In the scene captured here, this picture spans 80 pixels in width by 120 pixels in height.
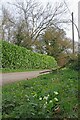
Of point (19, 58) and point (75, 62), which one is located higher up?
point (19, 58)

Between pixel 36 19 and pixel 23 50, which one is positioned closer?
pixel 23 50

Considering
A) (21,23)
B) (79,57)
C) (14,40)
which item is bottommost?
(79,57)

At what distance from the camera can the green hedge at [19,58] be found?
17734 mm

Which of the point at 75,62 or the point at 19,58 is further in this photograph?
the point at 19,58

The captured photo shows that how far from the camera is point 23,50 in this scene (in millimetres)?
21250

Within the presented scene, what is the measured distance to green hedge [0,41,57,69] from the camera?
17.7m

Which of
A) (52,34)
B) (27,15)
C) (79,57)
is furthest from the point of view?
(52,34)

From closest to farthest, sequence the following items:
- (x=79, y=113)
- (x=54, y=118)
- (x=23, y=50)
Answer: (x=54, y=118), (x=79, y=113), (x=23, y=50)

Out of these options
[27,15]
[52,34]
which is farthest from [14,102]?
[52,34]

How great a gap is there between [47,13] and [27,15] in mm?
2687

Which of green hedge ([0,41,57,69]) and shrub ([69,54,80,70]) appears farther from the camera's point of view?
green hedge ([0,41,57,69])

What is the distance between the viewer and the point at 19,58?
2020 centimetres

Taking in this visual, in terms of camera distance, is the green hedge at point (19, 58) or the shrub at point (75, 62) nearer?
the shrub at point (75, 62)

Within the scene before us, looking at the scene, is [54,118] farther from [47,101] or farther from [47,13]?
[47,13]
